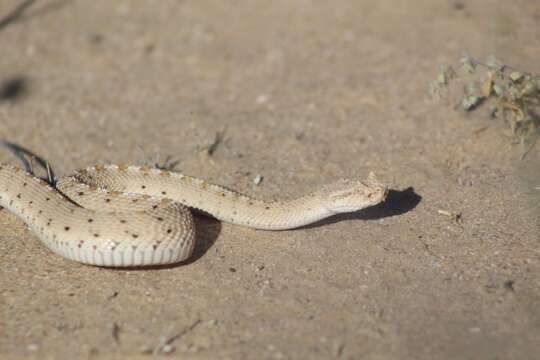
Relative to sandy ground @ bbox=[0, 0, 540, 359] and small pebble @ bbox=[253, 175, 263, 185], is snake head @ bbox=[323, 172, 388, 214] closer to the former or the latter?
sandy ground @ bbox=[0, 0, 540, 359]

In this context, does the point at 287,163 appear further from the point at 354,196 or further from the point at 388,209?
the point at 354,196

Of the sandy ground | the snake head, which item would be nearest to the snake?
the snake head

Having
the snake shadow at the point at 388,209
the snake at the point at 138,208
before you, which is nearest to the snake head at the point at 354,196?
the snake at the point at 138,208

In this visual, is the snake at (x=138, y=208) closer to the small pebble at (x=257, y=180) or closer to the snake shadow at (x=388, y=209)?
the snake shadow at (x=388, y=209)

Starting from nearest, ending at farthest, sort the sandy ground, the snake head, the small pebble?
the sandy ground < the snake head < the small pebble

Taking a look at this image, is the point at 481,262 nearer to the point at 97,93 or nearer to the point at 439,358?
the point at 439,358

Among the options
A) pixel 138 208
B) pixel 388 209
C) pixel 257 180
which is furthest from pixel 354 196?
pixel 138 208

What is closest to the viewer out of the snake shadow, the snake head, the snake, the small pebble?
the snake
